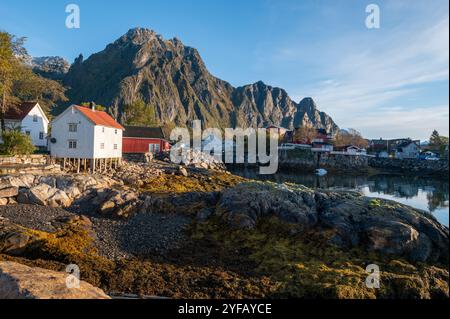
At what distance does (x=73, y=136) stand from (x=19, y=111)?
14377 mm

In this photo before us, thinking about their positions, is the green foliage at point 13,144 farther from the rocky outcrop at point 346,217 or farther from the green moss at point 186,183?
the rocky outcrop at point 346,217

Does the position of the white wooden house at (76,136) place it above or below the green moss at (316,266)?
above

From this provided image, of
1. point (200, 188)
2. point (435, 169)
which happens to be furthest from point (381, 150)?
point (200, 188)

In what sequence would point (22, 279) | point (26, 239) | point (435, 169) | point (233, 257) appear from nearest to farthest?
point (22, 279) → point (26, 239) → point (233, 257) → point (435, 169)

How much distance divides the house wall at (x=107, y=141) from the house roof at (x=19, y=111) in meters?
13.9

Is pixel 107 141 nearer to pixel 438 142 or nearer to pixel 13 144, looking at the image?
pixel 13 144

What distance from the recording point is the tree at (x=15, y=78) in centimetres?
3447

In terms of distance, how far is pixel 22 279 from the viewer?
29.3ft

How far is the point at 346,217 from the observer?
1916 centimetres

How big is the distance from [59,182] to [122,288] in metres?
16.5

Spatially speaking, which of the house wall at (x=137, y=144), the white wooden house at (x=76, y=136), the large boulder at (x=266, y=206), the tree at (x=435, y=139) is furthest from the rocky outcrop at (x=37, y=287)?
the tree at (x=435, y=139)

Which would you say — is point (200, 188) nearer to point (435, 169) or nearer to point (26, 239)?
point (26, 239)

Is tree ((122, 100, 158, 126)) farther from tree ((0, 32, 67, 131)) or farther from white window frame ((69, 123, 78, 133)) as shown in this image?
white window frame ((69, 123, 78, 133))

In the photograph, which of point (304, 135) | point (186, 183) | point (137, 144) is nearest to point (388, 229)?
point (186, 183)
